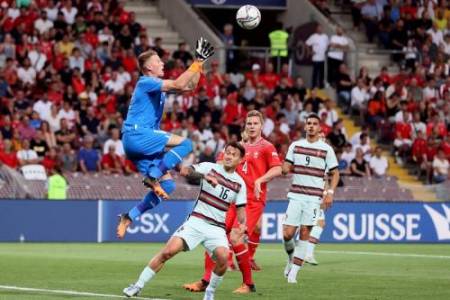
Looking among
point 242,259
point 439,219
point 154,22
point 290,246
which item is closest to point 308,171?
point 290,246

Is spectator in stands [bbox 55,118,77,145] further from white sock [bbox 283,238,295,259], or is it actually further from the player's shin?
the player's shin

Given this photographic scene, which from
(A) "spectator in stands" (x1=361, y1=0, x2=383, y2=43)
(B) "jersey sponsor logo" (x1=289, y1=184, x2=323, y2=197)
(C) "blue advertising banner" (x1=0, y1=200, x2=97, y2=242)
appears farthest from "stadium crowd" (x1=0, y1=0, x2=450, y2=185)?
(B) "jersey sponsor logo" (x1=289, y1=184, x2=323, y2=197)

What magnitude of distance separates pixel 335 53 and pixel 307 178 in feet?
64.4

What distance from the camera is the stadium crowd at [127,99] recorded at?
3056 centimetres

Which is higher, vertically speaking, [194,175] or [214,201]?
[194,175]

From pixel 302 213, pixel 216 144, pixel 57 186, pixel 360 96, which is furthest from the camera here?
pixel 360 96

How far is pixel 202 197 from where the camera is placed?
14.6 m

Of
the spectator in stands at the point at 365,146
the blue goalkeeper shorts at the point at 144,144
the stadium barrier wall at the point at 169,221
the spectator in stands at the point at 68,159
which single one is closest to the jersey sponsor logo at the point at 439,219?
the stadium barrier wall at the point at 169,221

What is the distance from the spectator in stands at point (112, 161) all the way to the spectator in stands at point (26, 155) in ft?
5.52

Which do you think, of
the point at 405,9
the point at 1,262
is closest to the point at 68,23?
the point at 405,9

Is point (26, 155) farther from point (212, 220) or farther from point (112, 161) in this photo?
point (212, 220)

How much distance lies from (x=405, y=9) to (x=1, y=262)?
22902mm

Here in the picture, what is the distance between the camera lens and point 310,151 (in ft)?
61.1

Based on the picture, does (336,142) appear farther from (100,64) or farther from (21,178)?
(21,178)
